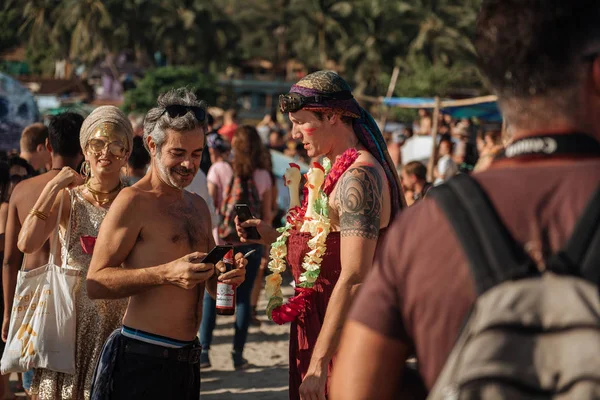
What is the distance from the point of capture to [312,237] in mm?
4094

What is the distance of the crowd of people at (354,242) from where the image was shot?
169 cm

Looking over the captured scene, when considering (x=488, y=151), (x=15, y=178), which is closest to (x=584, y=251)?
(x=15, y=178)

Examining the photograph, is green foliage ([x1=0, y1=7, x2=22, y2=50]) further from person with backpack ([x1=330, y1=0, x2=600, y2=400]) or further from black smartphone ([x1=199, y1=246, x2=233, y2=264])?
person with backpack ([x1=330, y1=0, x2=600, y2=400])

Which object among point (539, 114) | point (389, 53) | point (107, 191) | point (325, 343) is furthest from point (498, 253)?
point (389, 53)

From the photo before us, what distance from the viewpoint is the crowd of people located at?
5.55ft

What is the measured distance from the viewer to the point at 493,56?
1.88 metres

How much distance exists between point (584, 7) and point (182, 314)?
271 centimetres

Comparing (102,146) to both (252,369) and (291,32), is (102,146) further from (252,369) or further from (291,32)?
(291,32)

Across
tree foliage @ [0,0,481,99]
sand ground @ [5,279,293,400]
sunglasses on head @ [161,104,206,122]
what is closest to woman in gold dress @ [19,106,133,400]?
sunglasses on head @ [161,104,206,122]

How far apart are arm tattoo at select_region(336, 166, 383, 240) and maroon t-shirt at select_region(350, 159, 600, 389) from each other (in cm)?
170

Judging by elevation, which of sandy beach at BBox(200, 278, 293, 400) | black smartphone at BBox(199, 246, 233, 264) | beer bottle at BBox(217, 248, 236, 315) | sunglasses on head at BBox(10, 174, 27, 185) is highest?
sunglasses on head at BBox(10, 174, 27, 185)

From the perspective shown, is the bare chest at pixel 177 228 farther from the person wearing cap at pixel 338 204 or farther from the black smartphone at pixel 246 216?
the person wearing cap at pixel 338 204

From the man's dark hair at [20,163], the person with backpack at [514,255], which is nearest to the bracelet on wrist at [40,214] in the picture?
the man's dark hair at [20,163]

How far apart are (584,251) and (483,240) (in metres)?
0.20
